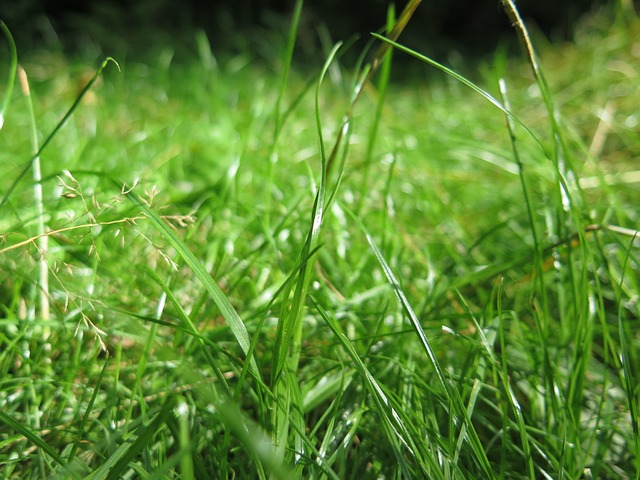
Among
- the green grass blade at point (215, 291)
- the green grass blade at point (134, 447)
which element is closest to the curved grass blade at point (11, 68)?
the green grass blade at point (215, 291)

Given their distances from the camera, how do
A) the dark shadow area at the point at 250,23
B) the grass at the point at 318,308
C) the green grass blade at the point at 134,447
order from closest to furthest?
1. the green grass blade at the point at 134,447
2. the grass at the point at 318,308
3. the dark shadow area at the point at 250,23

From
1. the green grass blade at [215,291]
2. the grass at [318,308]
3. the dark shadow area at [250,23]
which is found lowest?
the dark shadow area at [250,23]

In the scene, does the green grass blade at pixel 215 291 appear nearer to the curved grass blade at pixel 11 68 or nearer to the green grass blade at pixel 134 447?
the green grass blade at pixel 134 447

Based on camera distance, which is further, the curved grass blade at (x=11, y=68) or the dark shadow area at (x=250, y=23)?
the dark shadow area at (x=250, y=23)

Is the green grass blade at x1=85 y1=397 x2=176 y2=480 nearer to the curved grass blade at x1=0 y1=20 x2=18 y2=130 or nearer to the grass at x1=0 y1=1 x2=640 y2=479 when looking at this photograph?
the grass at x1=0 y1=1 x2=640 y2=479

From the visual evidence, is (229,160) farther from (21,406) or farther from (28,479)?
(28,479)

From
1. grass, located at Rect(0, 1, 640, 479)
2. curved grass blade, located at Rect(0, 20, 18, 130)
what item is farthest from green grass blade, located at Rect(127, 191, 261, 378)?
curved grass blade, located at Rect(0, 20, 18, 130)

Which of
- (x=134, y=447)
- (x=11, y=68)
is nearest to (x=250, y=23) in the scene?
(x=11, y=68)

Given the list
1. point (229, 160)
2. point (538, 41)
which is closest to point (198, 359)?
point (229, 160)

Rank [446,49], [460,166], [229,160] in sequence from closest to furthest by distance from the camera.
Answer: [229,160]
[460,166]
[446,49]
